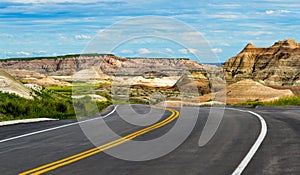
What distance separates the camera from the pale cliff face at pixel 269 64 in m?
106

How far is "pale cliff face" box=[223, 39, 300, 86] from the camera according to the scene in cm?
10575

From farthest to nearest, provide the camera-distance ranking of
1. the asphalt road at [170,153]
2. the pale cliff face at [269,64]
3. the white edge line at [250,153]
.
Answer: the pale cliff face at [269,64] < the asphalt road at [170,153] < the white edge line at [250,153]

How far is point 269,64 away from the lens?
368ft

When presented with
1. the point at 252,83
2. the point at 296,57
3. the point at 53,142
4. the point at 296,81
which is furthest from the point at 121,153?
the point at 296,57

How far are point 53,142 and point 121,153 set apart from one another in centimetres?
296

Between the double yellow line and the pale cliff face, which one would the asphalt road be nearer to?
the double yellow line

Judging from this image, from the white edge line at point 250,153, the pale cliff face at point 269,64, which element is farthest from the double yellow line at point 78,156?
the pale cliff face at point 269,64

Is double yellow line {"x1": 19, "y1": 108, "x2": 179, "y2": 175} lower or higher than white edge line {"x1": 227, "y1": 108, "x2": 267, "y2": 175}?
higher

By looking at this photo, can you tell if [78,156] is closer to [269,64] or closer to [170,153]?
[170,153]

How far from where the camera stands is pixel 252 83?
82500mm

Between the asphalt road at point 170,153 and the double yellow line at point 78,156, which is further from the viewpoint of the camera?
the asphalt road at point 170,153

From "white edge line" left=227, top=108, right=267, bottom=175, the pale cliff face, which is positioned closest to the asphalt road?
"white edge line" left=227, top=108, right=267, bottom=175

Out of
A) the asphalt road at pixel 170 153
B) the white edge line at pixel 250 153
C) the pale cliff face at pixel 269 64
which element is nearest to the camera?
the white edge line at pixel 250 153

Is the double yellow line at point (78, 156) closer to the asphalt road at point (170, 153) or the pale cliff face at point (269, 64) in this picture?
the asphalt road at point (170, 153)
